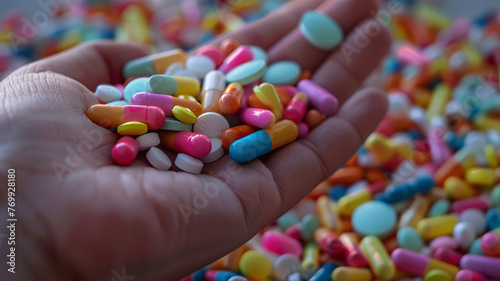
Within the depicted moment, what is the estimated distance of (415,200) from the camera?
2.28 meters

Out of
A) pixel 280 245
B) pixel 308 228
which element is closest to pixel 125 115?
pixel 280 245

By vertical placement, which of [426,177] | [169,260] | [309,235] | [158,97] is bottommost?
[309,235]

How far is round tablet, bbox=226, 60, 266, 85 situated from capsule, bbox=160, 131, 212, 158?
45 cm

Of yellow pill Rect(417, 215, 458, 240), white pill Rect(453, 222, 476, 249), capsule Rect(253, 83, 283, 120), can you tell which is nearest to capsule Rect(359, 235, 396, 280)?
yellow pill Rect(417, 215, 458, 240)

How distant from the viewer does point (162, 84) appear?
1892mm

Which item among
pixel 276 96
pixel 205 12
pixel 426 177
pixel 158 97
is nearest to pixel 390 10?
pixel 205 12

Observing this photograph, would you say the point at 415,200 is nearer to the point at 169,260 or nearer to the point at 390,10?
the point at 169,260

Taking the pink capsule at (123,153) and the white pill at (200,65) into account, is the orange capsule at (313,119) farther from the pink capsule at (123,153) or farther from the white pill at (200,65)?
the pink capsule at (123,153)

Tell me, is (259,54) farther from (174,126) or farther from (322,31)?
(174,126)

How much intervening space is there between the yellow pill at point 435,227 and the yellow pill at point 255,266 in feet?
2.41

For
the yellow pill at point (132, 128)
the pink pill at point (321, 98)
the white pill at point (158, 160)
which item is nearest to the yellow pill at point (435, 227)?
the pink pill at point (321, 98)

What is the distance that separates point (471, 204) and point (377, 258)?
2.04 feet

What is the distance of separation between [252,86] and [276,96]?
0.68ft

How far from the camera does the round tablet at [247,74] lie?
6.72ft
